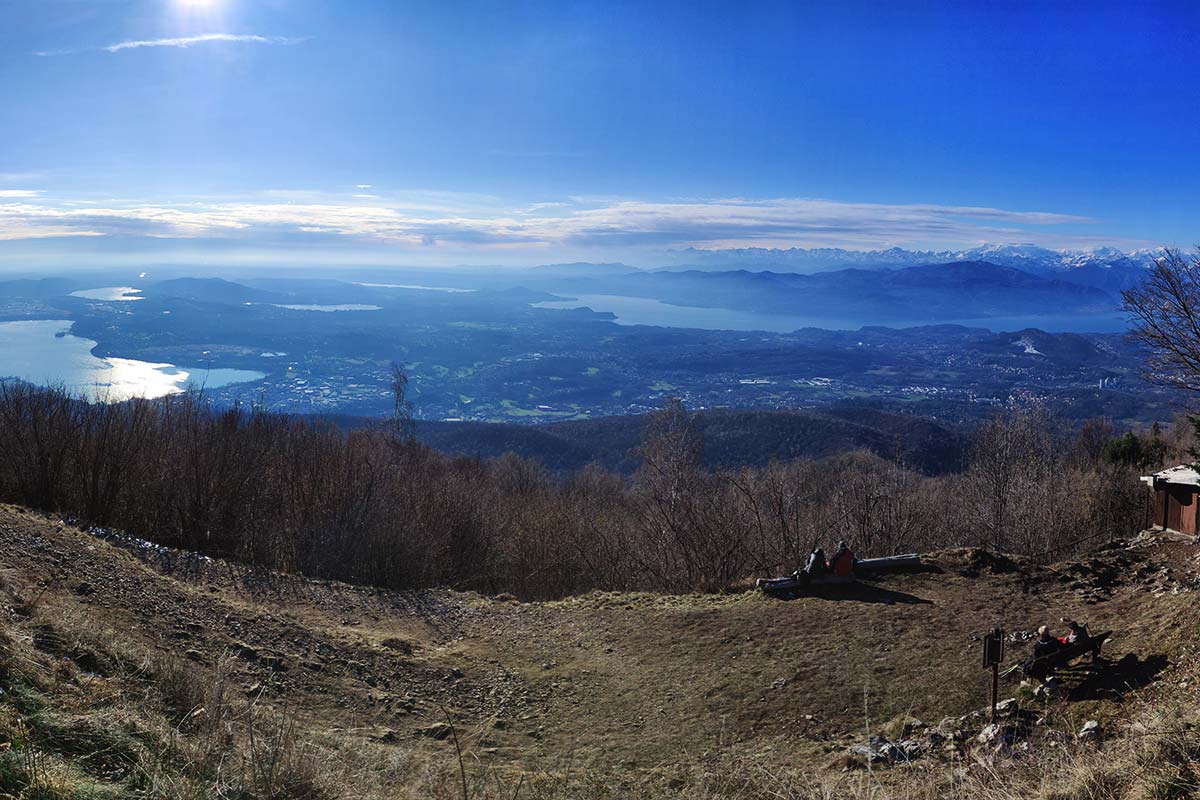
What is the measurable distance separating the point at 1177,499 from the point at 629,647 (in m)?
11.1

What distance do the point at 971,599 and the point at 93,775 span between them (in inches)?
482

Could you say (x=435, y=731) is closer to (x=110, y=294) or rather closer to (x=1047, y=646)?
(x=1047, y=646)

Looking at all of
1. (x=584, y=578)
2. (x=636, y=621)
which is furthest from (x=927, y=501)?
(x=636, y=621)

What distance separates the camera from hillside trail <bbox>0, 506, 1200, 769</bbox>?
849 centimetres

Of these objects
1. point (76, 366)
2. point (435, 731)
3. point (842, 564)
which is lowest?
point (435, 731)

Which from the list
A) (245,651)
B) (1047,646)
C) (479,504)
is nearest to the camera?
(1047,646)

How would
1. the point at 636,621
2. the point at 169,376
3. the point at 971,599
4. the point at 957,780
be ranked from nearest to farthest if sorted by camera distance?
1. the point at 957,780
2. the point at 971,599
3. the point at 636,621
4. the point at 169,376

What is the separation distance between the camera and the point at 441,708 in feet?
31.6

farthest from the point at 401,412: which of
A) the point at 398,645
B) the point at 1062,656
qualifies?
the point at 1062,656

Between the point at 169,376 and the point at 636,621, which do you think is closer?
the point at 636,621

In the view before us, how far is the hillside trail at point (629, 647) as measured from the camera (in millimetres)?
8492

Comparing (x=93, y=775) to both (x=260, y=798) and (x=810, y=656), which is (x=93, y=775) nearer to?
(x=260, y=798)

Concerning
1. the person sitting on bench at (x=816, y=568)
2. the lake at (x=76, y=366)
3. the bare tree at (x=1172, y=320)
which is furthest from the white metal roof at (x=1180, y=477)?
the lake at (x=76, y=366)

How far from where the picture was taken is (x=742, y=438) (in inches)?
2237
